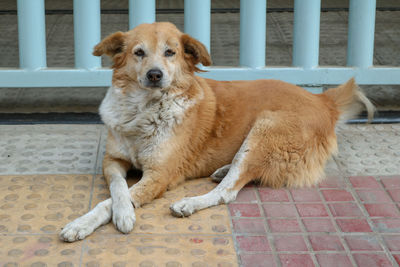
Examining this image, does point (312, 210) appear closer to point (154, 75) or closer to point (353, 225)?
point (353, 225)

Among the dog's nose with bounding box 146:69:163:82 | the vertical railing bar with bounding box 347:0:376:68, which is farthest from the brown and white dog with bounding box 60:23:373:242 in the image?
the vertical railing bar with bounding box 347:0:376:68

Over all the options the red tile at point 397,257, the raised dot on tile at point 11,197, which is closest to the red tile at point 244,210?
the red tile at point 397,257

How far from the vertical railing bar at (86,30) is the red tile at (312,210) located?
7.02ft

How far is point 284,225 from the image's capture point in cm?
309

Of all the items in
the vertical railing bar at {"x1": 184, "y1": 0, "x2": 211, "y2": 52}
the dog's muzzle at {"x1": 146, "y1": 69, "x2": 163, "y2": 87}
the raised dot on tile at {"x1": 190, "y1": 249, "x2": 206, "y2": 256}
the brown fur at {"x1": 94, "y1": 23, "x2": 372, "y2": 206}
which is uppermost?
the vertical railing bar at {"x1": 184, "y1": 0, "x2": 211, "y2": 52}

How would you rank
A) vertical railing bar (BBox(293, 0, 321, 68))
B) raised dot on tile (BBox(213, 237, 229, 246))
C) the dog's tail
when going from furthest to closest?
vertical railing bar (BBox(293, 0, 321, 68)) < the dog's tail < raised dot on tile (BBox(213, 237, 229, 246))

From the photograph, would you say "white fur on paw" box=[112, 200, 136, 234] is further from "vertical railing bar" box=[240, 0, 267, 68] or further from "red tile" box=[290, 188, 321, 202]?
"vertical railing bar" box=[240, 0, 267, 68]

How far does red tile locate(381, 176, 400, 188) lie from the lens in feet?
11.7

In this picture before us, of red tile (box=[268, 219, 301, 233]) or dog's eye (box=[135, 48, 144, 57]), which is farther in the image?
dog's eye (box=[135, 48, 144, 57])

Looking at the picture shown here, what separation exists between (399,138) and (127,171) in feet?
6.80

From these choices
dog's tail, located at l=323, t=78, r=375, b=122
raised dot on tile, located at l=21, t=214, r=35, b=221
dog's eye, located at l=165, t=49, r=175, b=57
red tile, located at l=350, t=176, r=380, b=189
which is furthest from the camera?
dog's tail, located at l=323, t=78, r=375, b=122

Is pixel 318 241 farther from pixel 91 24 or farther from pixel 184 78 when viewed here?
pixel 91 24

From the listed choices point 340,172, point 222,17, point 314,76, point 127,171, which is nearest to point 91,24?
point 127,171

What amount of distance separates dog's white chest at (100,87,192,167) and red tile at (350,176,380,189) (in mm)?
1158
